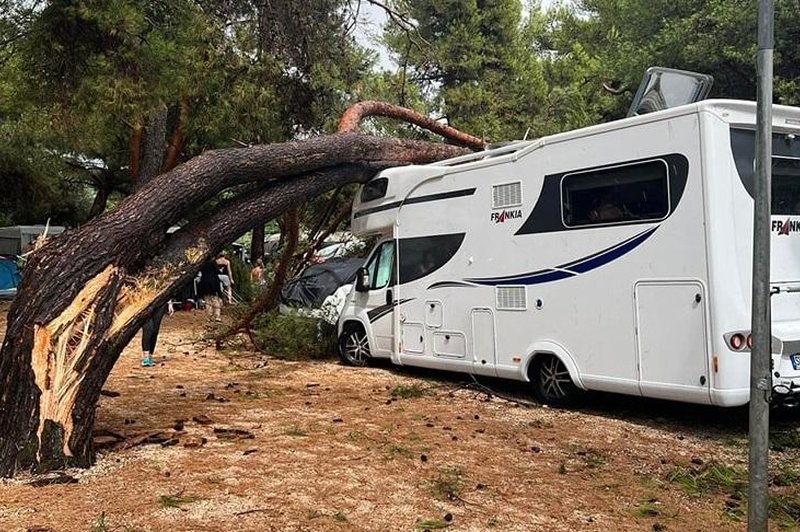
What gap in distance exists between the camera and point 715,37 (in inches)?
616

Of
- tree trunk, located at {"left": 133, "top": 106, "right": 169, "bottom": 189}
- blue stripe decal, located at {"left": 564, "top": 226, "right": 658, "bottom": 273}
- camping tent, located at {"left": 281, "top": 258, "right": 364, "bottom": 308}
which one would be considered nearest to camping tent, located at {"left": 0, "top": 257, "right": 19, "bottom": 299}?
tree trunk, located at {"left": 133, "top": 106, "right": 169, "bottom": 189}

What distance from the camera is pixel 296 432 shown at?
650 cm

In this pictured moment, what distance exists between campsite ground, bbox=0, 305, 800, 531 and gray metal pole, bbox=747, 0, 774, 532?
1380 mm

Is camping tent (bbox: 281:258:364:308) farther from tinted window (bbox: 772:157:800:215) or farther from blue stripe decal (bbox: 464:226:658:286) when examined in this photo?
tinted window (bbox: 772:157:800:215)

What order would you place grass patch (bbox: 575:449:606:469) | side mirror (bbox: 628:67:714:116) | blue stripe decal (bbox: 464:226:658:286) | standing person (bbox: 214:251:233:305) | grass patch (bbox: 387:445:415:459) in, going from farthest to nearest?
standing person (bbox: 214:251:233:305)
side mirror (bbox: 628:67:714:116)
blue stripe decal (bbox: 464:226:658:286)
grass patch (bbox: 387:445:415:459)
grass patch (bbox: 575:449:606:469)

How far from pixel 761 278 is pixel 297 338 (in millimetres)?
8781

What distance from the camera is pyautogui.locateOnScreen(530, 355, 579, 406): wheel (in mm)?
7426

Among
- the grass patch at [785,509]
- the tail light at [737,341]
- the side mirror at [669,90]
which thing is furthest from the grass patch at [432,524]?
the side mirror at [669,90]

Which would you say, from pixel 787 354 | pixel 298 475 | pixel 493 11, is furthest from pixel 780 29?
pixel 298 475

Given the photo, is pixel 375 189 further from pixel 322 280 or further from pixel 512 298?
pixel 322 280

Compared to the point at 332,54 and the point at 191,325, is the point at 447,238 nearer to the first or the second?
the point at 332,54

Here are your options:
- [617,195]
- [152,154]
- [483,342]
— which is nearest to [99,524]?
[483,342]

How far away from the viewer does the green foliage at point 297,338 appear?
1122 cm

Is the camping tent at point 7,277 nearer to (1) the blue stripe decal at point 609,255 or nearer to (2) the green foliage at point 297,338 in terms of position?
(2) the green foliage at point 297,338
